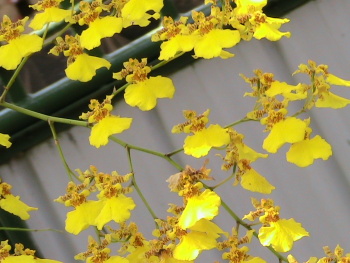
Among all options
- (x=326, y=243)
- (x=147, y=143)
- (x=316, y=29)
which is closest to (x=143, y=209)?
(x=147, y=143)

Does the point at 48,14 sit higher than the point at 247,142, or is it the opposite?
the point at 48,14

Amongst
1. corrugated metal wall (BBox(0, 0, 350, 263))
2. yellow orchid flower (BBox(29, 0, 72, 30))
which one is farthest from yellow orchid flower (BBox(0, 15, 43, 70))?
corrugated metal wall (BBox(0, 0, 350, 263))

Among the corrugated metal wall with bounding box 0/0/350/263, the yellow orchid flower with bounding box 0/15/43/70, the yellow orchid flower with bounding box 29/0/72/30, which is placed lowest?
the corrugated metal wall with bounding box 0/0/350/263

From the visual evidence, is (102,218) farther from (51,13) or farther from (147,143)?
(147,143)

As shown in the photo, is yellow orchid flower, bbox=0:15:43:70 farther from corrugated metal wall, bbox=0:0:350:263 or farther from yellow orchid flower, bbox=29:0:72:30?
corrugated metal wall, bbox=0:0:350:263

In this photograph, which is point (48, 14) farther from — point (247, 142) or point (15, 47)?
point (247, 142)

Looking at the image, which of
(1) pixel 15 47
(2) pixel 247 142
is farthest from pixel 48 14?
(2) pixel 247 142

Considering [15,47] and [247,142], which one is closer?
[15,47]

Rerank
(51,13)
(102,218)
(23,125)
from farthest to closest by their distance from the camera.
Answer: (23,125), (51,13), (102,218)

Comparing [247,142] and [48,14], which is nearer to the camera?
[48,14]
